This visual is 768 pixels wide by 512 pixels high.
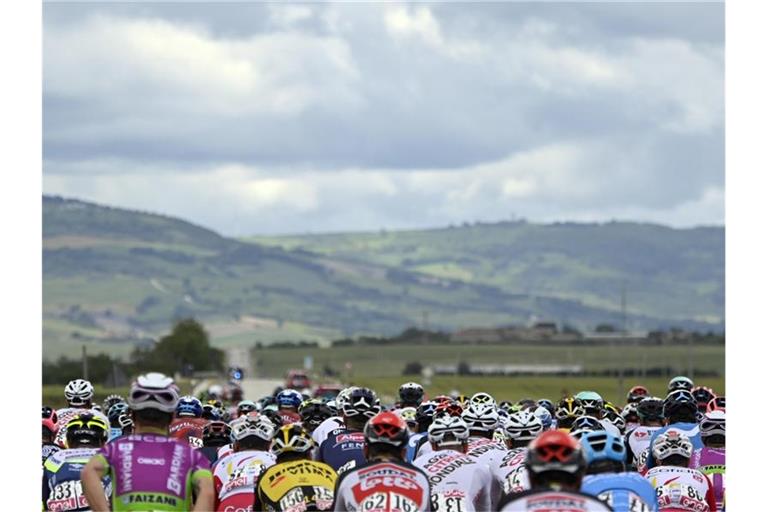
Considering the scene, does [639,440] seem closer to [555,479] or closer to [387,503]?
[387,503]

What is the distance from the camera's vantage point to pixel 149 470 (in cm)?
1362

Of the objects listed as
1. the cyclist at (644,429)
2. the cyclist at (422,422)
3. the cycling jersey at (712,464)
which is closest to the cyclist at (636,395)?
the cyclist at (644,429)

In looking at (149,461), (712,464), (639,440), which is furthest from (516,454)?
(149,461)

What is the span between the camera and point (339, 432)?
20.4 metres

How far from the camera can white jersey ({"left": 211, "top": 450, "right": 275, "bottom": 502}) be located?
57.1 ft

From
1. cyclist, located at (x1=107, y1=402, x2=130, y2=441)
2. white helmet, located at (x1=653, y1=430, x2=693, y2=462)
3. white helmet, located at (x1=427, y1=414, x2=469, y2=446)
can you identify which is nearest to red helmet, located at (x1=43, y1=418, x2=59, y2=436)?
cyclist, located at (x1=107, y1=402, x2=130, y2=441)

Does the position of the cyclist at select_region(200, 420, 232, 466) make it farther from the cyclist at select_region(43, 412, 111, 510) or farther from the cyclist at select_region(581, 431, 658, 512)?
the cyclist at select_region(581, 431, 658, 512)

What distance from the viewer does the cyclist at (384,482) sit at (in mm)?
14039

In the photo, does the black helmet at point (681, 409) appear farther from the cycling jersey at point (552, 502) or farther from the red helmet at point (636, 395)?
the cycling jersey at point (552, 502)

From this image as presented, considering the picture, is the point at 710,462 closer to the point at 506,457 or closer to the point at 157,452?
the point at 506,457

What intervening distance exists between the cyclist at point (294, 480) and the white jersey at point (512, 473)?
210 cm

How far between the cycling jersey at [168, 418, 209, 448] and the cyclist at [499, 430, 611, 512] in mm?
11827
